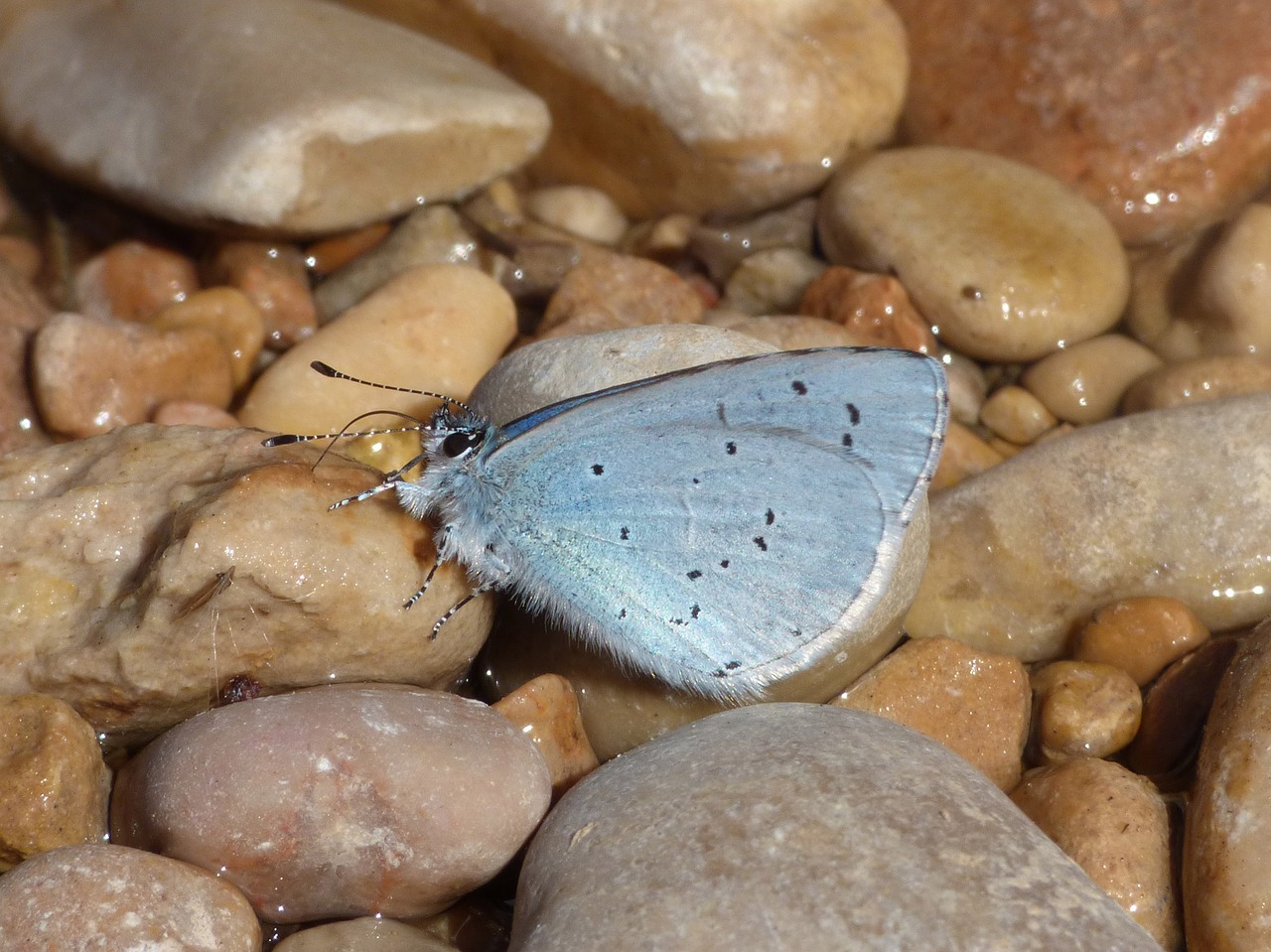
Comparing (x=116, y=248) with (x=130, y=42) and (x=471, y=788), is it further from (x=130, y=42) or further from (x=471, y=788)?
(x=471, y=788)

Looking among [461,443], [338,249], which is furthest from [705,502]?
[338,249]

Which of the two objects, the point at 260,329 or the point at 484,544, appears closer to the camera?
the point at 484,544

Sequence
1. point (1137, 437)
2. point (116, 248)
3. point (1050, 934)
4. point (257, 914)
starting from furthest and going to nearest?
point (116, 248) → point (1137, 437) → point (257, 914) → point (1050, 934)

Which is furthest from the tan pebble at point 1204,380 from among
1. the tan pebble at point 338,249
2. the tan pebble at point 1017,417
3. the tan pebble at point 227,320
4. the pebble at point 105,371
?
the pebble at point 105,371

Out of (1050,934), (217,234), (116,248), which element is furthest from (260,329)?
(1050,934)

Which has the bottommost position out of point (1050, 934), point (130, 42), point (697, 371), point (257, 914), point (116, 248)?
point (116, 248)

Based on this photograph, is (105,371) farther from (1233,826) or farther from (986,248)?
(1233,826)
